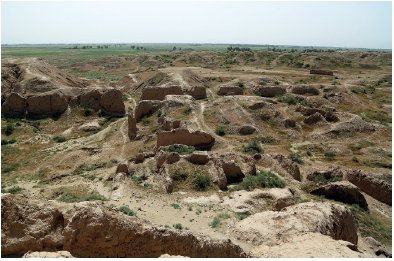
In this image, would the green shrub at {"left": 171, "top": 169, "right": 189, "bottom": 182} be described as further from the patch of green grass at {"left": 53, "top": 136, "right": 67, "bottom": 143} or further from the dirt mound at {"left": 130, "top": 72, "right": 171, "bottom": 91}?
the dirt mound at {"left": 130, "top": 72, "right": 171, "bottom": 91}

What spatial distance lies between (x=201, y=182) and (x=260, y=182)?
345cm

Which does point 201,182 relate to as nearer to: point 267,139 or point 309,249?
point 309,249

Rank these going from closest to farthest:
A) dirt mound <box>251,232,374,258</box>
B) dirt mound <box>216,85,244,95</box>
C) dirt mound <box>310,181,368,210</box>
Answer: dirt mound <box>251,232,374,258</box>, dirt mound <box>310,181,368,210</box>, dirt mound <box>216,85,244,95</box>

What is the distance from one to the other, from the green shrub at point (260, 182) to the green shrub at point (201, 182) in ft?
5.60

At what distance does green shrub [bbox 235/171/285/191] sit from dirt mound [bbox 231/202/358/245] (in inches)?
149

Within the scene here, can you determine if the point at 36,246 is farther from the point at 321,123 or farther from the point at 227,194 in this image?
the point at 321,123

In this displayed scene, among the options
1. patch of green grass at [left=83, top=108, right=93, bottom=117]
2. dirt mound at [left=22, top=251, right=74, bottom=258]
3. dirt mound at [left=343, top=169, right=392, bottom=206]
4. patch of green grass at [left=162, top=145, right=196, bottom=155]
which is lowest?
dirt mound at [left=343, top=169, right=392, bottom=206]

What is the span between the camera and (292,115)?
2911 centimetres

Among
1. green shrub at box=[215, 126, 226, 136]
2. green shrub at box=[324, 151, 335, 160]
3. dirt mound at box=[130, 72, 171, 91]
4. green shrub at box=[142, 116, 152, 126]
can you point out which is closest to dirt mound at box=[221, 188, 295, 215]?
green shrub at box=[324, 151, 335, 160]

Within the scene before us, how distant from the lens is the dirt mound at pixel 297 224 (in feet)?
28.1

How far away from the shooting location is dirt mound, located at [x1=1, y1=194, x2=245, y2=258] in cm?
590

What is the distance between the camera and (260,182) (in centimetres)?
1452

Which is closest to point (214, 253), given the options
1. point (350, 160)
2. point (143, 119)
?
point (350, 160)

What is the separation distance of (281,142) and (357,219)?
12401 mm
